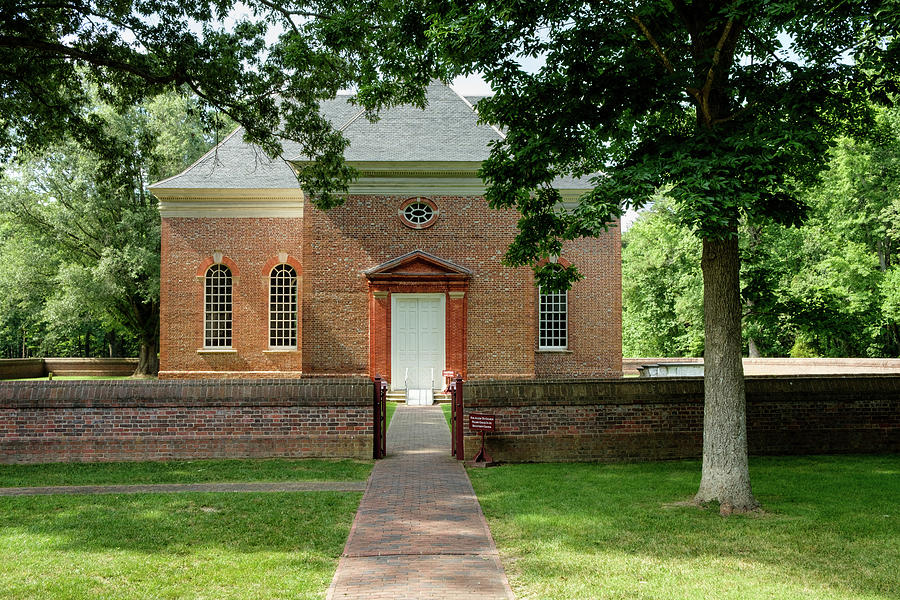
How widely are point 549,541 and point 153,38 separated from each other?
40.0ft

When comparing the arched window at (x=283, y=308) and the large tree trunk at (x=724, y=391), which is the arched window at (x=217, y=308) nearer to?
the arched window at (x=283, y=308)

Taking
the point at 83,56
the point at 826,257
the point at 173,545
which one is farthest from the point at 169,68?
the point at 826,257

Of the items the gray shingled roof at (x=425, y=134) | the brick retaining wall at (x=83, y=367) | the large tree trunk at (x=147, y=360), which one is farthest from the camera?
the brick retaining wall at (x=83, y=367)

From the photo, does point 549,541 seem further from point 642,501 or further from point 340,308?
point 340,308

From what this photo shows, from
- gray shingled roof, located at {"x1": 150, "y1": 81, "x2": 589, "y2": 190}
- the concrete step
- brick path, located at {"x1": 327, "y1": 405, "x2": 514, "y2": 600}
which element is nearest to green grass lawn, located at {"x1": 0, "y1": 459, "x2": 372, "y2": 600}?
brick path, located at {"x1": 327, "y1": 405, "x2": 514, "y2": 600}

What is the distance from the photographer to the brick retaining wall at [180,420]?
11.3 meters

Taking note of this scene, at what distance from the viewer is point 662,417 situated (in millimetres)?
11570

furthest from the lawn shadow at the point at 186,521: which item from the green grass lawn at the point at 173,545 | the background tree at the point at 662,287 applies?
the background tree at the point at 662,287

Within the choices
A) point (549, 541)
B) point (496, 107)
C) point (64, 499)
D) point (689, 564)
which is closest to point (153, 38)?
point (496, 107)

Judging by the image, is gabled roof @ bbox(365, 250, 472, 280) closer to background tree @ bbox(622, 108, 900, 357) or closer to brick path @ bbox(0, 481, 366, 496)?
background tree @ bbox(622, 108, 900, 357)

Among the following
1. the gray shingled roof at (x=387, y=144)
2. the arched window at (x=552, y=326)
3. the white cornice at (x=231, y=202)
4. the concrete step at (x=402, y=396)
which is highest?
the gray shingled roof at (x=387, y=144)

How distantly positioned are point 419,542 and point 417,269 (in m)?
14.1

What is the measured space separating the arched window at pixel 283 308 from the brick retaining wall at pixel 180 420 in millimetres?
13084

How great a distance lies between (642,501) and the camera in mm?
8555
